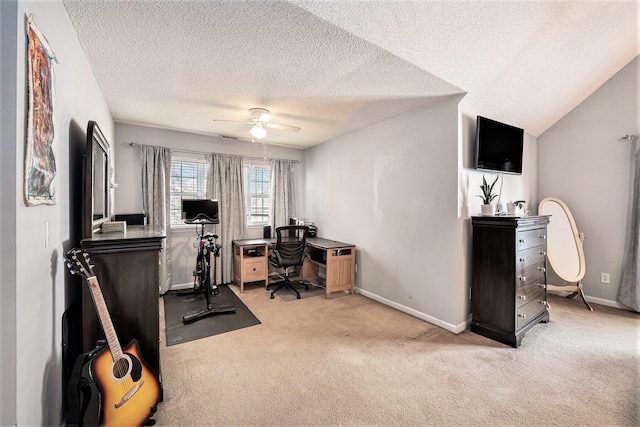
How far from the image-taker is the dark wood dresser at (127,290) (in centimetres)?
168

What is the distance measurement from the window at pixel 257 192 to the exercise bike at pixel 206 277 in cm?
87

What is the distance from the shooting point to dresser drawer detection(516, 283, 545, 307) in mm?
2623

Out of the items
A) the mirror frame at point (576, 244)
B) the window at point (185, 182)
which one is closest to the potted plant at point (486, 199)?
the mirror frame at point (576, 244)

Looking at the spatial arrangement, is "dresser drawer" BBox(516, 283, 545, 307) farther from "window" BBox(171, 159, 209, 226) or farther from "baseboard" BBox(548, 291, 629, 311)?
"window" BBox(171, 159, 209, 226)

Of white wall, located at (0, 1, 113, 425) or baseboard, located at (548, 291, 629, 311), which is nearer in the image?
white wall, located at (0, 1, 113, 425)

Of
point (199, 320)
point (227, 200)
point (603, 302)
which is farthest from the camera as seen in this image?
point (227, 200)

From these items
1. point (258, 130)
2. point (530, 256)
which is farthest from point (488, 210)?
point (258, 130)

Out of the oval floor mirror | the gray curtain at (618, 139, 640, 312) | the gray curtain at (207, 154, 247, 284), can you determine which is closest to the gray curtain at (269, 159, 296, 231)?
the gray curtain at (207, 154, 247, 284)

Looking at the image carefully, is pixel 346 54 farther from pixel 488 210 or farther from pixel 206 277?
pixel 206 277

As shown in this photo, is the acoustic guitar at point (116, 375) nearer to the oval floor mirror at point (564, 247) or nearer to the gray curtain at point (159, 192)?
the gray curtain at point (159, 192)

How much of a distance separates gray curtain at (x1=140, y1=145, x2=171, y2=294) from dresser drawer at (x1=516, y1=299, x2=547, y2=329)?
4494 millimetres

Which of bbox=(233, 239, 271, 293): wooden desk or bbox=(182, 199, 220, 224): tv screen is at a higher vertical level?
bbox=(182, 199, 220, 224): tv screen

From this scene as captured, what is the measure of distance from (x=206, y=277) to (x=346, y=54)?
9.61 ft

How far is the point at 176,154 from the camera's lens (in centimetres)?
427
